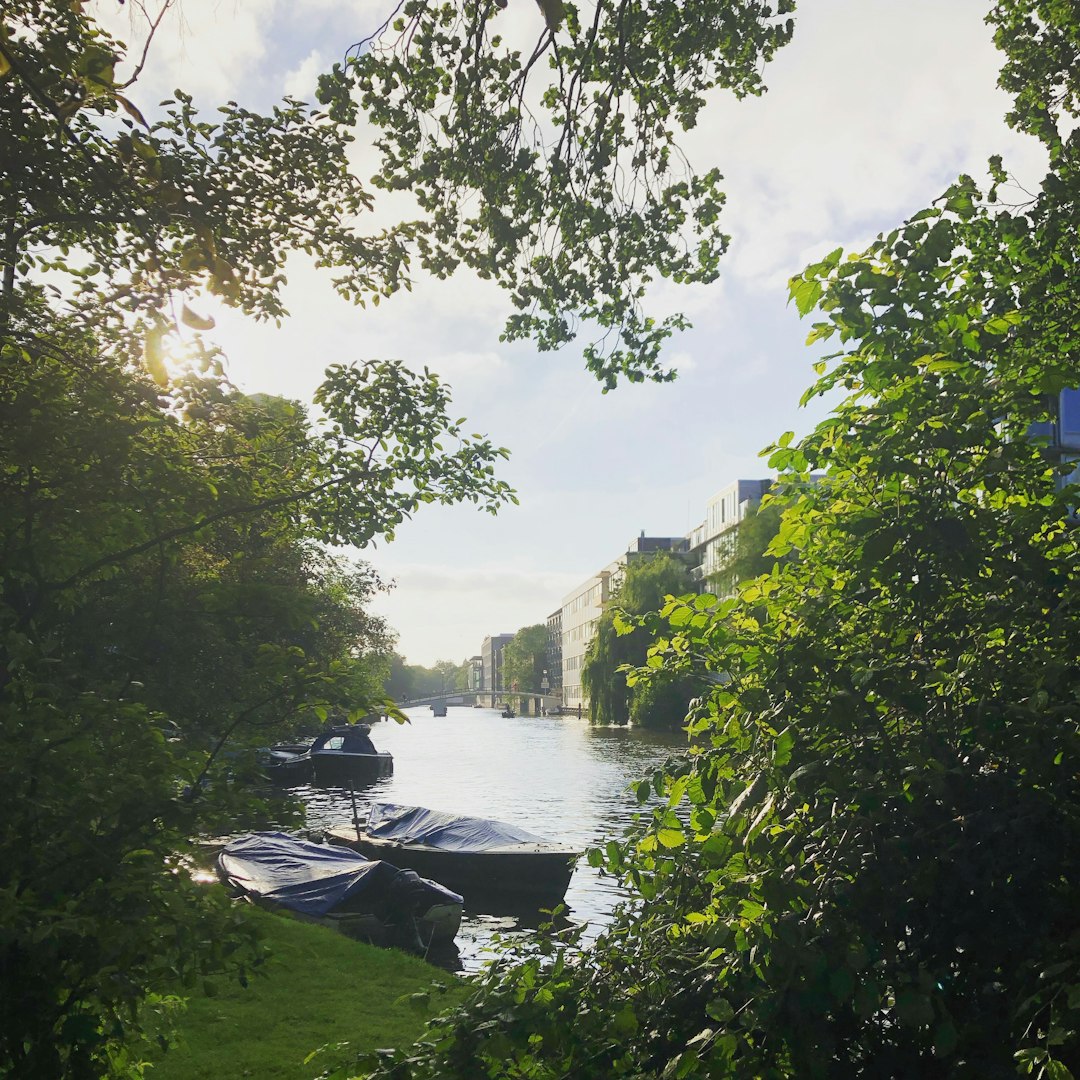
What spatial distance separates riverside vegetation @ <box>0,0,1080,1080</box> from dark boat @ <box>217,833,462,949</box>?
1105cm

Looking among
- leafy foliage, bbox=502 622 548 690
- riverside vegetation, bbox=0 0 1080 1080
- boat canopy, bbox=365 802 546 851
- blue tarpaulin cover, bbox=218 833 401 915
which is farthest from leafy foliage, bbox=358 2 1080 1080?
leafy foliage, bbox=502 622 548 690

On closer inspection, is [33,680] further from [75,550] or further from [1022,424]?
[1022,424]

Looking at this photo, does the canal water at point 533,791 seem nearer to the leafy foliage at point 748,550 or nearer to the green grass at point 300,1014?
the green grass at point 300,1014

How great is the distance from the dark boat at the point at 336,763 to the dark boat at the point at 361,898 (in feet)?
91.3

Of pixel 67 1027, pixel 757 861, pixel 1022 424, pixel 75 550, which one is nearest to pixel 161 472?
pixel 75 550

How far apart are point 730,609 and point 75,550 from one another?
125 inches

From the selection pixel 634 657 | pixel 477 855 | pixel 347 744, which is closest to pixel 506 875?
pixel 477 855

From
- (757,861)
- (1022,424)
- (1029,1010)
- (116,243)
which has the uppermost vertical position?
(116,243)

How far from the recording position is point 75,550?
5.11 metres

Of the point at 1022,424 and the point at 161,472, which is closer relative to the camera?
the point at 1022,424

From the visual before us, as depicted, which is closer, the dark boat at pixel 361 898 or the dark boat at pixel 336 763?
the dark boat at pixel 361 898

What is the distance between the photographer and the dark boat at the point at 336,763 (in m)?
48.3

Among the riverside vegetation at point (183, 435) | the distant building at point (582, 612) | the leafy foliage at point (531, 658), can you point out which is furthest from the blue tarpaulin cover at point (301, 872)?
the leafy foliage at point (531, 658)

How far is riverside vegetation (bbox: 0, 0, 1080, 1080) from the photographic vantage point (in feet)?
10.3
